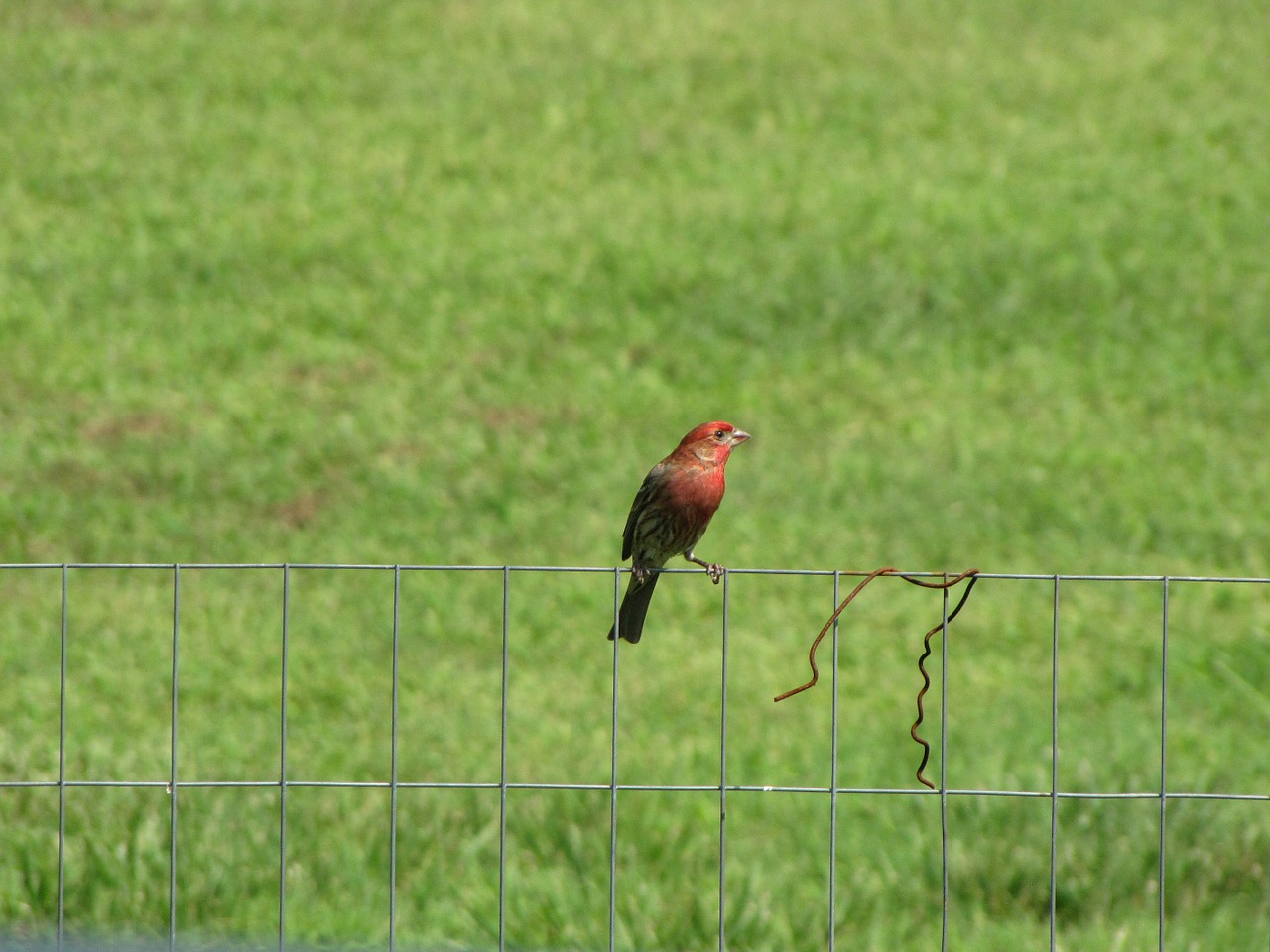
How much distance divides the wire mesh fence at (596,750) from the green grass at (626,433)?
3 cm

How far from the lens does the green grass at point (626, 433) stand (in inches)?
→ 211

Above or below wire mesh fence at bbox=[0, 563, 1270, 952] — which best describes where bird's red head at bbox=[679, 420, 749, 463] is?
above

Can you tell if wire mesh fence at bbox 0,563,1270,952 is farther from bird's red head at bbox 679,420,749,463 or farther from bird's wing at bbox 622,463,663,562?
bird's red head at bbox 679,420,749,463

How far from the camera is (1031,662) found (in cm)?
762

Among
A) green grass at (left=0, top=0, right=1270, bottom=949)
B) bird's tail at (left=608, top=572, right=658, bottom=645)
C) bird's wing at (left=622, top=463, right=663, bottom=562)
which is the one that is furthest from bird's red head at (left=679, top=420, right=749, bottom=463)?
green grass at (left=0, top=0, right=1270, bottom=949)

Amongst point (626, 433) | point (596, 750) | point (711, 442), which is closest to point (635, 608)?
point (711, 442)

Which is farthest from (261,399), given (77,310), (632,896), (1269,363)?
(1269,363)

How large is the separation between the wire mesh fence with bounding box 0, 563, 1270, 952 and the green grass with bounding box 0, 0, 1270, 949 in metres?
0.03

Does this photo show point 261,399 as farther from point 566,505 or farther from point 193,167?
point 193,167

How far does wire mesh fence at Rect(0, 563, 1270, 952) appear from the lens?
195 inches

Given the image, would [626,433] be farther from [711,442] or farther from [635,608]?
[635,608]

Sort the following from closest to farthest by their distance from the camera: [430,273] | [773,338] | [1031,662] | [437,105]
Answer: [1031,662], [773,338], [430,273], [437,105]

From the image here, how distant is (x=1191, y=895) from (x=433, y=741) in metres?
2.95

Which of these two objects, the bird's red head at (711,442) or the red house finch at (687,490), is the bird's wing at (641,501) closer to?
the red house finch at (687,490)
